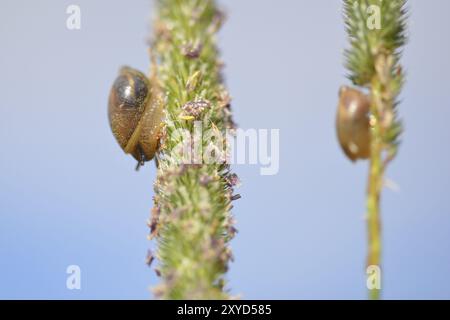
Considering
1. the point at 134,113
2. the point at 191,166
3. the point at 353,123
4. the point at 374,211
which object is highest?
the point at 134,113

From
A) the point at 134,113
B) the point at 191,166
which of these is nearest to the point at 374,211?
the point at 191,166

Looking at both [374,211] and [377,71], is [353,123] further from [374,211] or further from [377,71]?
[374,211]

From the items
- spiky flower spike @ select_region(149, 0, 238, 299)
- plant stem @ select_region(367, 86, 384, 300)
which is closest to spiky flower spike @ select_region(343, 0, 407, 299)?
plant stem @ select_region(367, 86, 384, 300)

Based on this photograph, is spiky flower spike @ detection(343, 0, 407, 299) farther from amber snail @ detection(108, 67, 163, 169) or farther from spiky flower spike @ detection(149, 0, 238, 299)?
amber snail @ detection(108, 67, 163, 169)

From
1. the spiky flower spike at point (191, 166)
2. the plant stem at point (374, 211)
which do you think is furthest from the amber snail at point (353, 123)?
the spiky flower spike at point (191, 166)

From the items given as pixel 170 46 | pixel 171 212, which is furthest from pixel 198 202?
pixel 170 46
